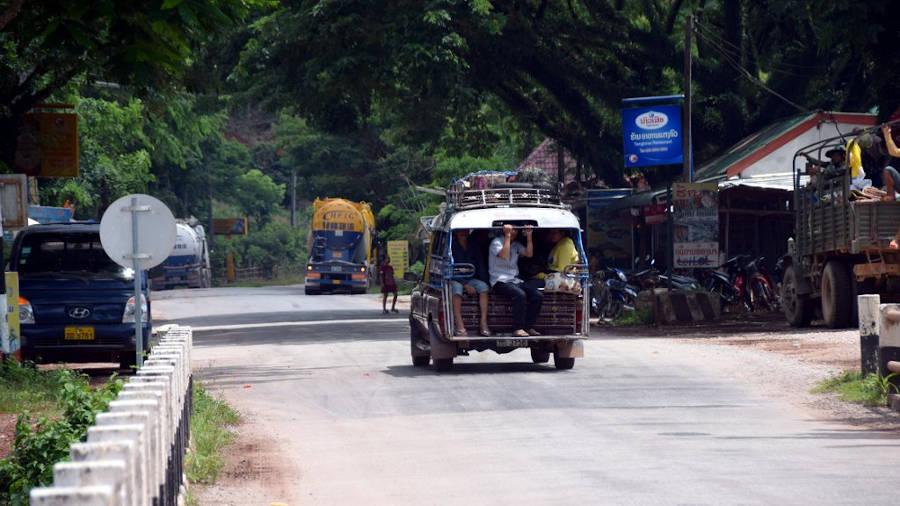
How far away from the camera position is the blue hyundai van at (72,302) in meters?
18.3

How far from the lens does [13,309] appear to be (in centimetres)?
1714

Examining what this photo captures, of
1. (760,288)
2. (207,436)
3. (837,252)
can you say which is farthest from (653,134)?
(207,436)

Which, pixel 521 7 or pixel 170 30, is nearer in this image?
pixel 170 30

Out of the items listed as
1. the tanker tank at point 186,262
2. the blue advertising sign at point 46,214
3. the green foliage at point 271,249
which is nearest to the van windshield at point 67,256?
the blue advertising sign at point 46,214

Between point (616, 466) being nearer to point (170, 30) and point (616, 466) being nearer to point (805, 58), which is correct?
point (170, 30)

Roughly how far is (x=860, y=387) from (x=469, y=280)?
5318 mm

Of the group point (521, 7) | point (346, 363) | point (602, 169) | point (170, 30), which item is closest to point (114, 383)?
point (170, 30)

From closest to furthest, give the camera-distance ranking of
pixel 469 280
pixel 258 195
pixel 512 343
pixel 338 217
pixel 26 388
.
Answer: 1. pixel 26 388
2. pixel 512 343
3. pixel 469 280
4. pixel 338 217
5. pixel 258 195

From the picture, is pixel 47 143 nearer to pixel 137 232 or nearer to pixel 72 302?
pixel 72 302

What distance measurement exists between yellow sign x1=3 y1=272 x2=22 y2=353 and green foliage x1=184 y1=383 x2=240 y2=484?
119 inches

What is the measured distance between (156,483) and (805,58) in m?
31.2

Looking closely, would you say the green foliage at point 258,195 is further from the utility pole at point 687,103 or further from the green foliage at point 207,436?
the green foliage at point 207,436

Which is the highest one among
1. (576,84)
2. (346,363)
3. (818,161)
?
(576,84)

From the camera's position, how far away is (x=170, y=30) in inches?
427
